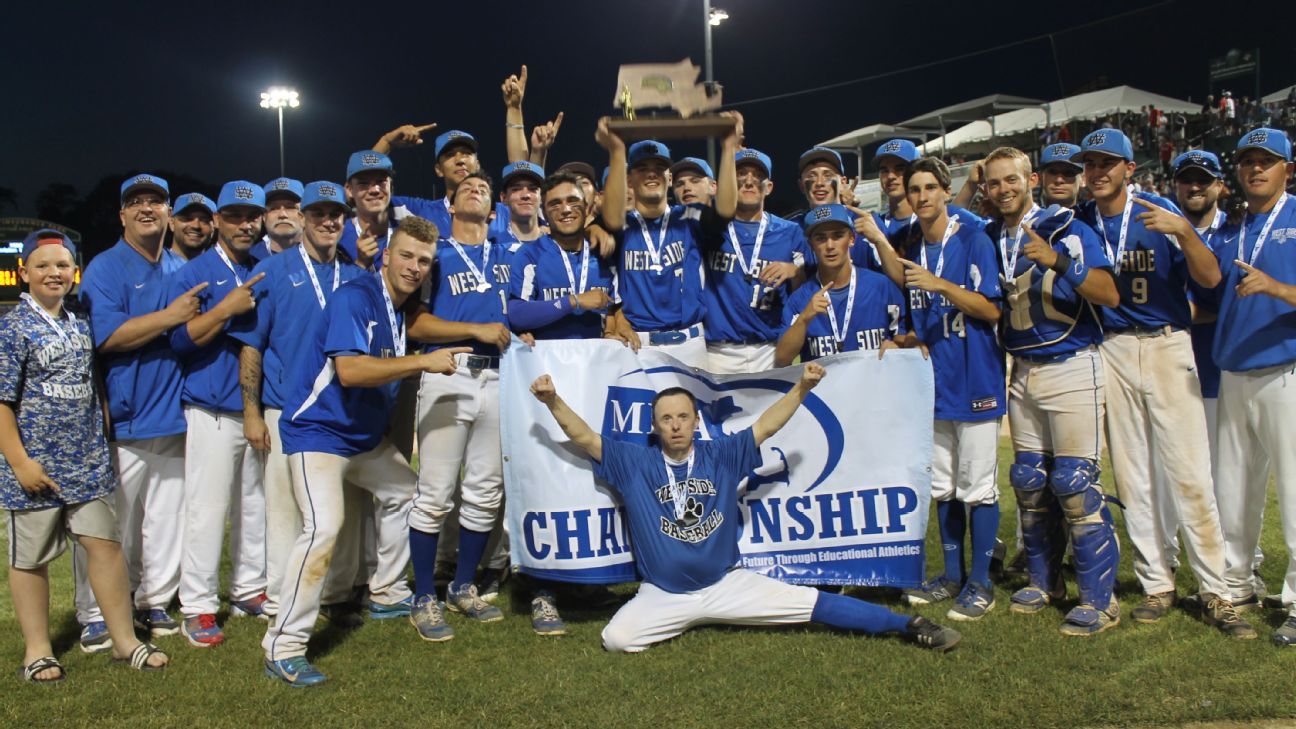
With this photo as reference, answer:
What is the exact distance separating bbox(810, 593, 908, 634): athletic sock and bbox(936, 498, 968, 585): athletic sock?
93 cm

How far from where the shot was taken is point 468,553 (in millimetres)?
5430

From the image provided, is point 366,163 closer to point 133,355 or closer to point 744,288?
point 133,355

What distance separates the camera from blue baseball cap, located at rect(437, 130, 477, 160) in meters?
6.70

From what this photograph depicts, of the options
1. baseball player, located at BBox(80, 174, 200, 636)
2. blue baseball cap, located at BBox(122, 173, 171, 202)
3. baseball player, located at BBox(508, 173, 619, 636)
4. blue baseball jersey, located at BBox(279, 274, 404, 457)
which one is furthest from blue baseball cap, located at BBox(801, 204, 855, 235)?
blue baseball cap, located at BBox(122, 173, 171, 202)

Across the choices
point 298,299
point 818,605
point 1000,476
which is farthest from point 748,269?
point 1000,476

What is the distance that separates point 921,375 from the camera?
208 inches

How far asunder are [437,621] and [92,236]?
46.9m

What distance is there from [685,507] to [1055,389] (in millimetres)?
2070

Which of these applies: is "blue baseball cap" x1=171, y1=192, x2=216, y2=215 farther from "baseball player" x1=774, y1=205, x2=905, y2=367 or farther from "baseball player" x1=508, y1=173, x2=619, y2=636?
"baseball player" x1=774, y1=205, x2=905, y2=367

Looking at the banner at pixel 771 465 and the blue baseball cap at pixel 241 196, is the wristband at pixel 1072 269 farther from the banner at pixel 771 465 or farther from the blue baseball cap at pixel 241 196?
the blue baseball cap at pixel 241 196

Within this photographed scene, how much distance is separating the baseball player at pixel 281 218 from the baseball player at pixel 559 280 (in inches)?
55.5

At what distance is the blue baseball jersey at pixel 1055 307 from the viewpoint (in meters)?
5.00

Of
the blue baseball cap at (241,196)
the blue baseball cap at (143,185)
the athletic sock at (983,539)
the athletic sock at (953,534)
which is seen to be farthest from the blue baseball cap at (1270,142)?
the blue baseball cap at (143,185)

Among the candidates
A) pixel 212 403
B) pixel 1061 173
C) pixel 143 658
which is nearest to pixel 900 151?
pixel 1061 173
